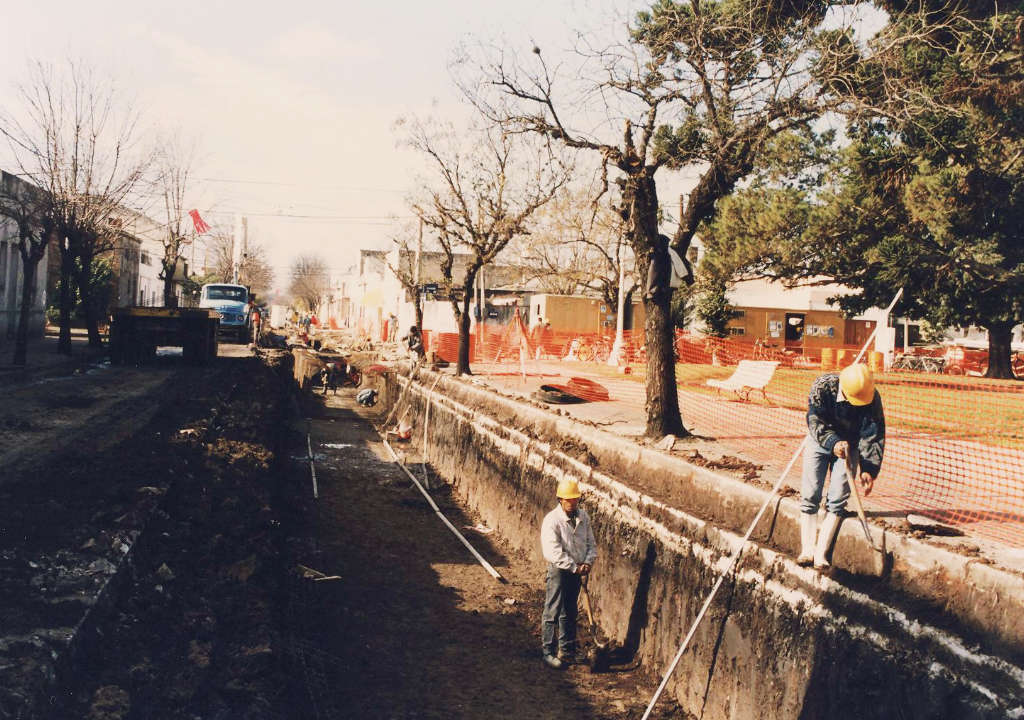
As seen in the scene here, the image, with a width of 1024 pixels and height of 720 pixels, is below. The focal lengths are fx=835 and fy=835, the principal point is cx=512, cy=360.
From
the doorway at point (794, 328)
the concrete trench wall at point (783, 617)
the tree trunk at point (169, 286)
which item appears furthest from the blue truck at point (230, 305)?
the concrete trench wall at point (783, 617)

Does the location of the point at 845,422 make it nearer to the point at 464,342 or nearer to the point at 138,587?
the point at 138,587

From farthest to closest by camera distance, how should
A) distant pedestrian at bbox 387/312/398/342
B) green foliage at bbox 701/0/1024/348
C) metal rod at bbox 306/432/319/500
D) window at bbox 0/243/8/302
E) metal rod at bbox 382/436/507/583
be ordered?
distant pedestrian at bbox 387/312/398/342
window at bbox 0/243/8/302
green foliage at bbox 701/0/1024/348
metal rod at bbox 306/432/319/500
metal rod at bbox 382/436/507/583

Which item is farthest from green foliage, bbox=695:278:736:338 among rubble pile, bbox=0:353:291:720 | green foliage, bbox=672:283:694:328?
rubble pile, bbox=0:353:291:720

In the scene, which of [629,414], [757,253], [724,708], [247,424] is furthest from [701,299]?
[724,708]

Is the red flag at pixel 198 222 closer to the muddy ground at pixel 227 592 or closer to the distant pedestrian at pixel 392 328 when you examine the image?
the distant pedestrian at pixel 392 328

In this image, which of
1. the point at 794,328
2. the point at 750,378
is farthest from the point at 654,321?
the point at 794,328

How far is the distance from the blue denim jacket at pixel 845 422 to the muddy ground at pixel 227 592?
2848 millimetres

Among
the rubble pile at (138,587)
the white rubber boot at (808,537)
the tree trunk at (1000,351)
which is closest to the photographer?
the rubble pile at (138,587)

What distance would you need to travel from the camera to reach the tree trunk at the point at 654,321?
10.6 m

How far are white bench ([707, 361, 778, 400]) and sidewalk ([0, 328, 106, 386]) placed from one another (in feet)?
45.1

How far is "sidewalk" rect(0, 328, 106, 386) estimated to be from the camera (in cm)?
1753

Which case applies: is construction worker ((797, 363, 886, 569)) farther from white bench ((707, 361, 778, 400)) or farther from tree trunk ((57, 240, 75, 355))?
tree trunk ((57, 240, 75, 355))

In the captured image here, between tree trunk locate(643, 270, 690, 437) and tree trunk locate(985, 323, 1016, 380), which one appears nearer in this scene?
tree trunk locate(643, 270, 690, 437)

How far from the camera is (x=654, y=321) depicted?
1100cm
